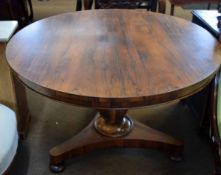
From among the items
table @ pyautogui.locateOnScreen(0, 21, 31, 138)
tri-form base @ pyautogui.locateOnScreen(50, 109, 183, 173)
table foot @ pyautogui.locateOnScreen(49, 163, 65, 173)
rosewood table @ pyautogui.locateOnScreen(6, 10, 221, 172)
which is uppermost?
rosewood table @ pyautogui.locateOnScreen(6, 10, 221, 172)

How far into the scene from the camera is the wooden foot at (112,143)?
4.78 ft

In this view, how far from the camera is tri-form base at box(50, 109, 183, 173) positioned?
145cm

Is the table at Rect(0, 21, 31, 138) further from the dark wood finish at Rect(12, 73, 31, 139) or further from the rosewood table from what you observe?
the rosewood table

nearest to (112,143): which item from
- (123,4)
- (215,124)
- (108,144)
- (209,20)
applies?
(108,144)

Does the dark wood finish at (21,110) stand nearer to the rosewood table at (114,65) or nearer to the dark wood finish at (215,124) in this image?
the rosewood table at (114,65)

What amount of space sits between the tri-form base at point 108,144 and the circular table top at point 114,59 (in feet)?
1.74

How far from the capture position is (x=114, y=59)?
1.08 m

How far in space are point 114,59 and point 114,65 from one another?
51 millimetres

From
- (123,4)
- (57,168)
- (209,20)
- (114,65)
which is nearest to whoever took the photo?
(114,65)

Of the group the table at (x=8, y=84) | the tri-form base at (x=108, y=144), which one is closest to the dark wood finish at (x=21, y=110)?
the table at (x=8, y=84)

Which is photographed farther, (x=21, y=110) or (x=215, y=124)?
(x=21, y=110)

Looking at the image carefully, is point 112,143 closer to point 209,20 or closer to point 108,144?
point 108,144

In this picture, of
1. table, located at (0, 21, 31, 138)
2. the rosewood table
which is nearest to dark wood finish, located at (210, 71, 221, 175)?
the rosewood table

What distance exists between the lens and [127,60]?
1072 millimetres
